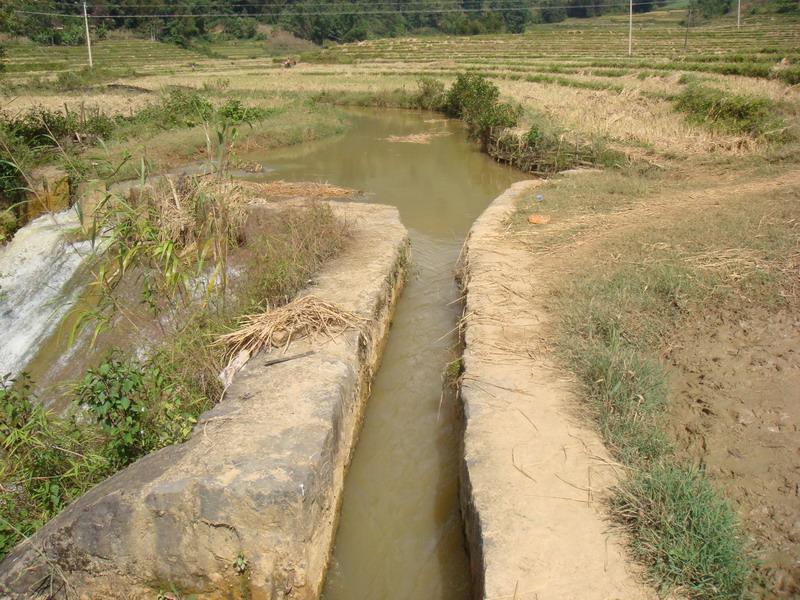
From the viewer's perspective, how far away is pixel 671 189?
8.34 meters

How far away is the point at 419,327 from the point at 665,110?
1123 cm

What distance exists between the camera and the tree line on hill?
45.5 metres

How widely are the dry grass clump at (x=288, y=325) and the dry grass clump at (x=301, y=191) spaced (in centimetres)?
446

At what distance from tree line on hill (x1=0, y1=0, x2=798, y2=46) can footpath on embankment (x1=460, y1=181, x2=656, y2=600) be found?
3810 cm

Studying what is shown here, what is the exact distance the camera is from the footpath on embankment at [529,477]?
2.92 m

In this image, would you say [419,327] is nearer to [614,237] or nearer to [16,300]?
[614,237]

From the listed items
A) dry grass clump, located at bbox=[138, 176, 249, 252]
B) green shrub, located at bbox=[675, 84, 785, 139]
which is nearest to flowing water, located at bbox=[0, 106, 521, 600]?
dry grass clump, located at bbox=[138, 176, 249, 252]

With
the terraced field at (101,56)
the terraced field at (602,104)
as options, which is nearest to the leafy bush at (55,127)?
the terraced field at (602,104)

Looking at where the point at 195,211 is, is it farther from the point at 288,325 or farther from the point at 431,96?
the point at 431,96

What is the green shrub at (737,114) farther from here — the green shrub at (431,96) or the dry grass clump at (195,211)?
the green shrub at (431,96)

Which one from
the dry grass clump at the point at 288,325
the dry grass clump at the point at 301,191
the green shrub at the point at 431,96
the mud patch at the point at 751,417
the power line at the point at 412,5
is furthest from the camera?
the power line at the point at 412,5

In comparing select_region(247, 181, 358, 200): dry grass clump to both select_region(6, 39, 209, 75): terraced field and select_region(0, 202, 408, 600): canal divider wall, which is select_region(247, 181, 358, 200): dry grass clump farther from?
select_region(6, 39, 209, 75): terraced field

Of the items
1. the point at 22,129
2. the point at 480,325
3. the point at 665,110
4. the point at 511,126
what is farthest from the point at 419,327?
the point at 665,110

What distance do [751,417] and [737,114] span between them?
33.3 feet
